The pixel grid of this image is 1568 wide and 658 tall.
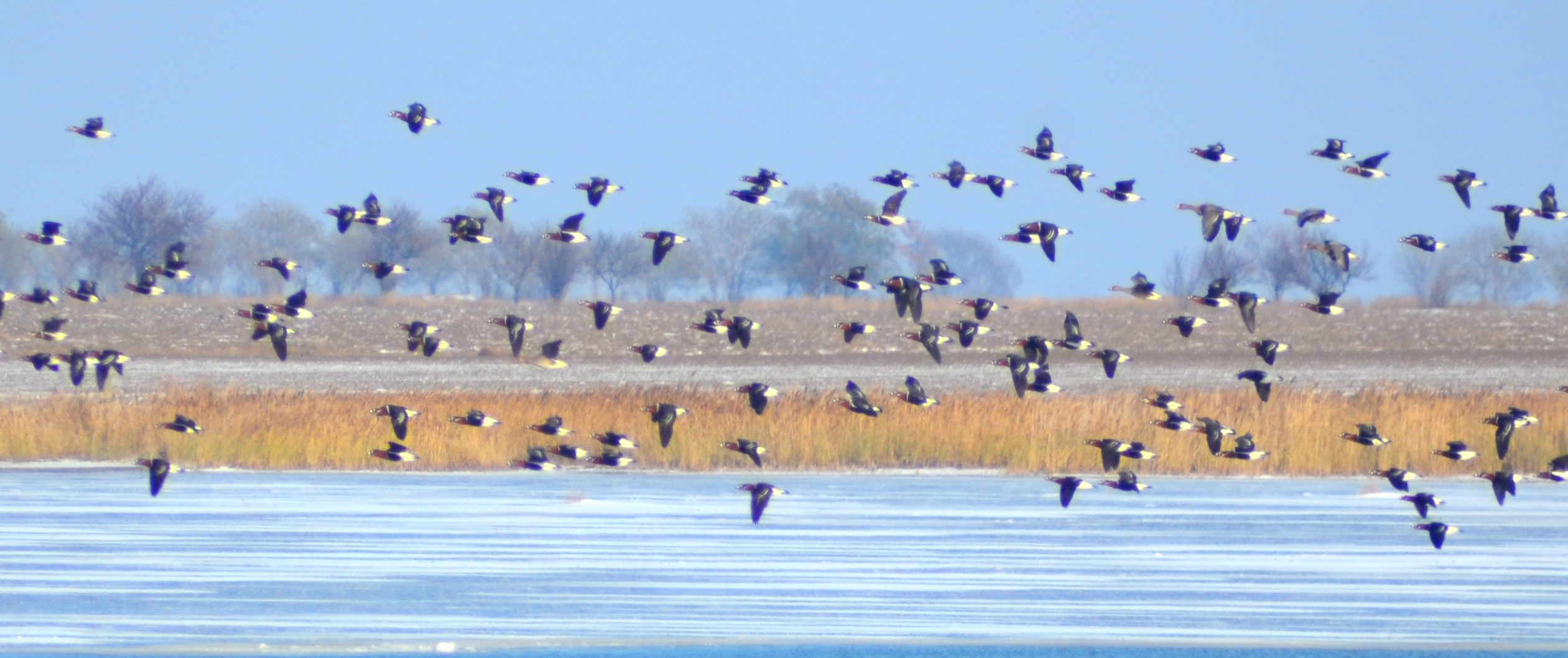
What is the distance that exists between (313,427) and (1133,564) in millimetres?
15905

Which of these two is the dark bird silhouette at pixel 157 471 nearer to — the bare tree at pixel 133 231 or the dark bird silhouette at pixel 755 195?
the dark bird silhouette at pixel 755 195

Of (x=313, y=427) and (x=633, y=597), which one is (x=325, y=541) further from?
(x=313, y=427)

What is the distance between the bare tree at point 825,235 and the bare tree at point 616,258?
35.5 ft

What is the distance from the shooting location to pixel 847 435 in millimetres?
31156

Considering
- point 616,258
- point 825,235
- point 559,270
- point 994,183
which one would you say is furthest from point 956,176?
point 825,235

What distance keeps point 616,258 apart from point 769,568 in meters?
95.8

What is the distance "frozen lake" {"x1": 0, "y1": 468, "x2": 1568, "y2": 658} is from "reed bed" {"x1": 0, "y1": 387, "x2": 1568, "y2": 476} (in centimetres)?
206

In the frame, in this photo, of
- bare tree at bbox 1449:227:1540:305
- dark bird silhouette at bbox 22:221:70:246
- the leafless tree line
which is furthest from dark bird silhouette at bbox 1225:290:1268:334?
bare tree at bbox 1449:227:1540:305

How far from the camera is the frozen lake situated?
1602 cm

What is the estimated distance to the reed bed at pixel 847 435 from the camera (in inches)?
1191

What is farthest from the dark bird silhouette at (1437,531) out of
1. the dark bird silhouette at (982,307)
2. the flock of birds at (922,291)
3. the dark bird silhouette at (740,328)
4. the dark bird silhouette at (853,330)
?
the dark bird silhouette at (740,328)

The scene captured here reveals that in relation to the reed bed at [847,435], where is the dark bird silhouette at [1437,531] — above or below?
below

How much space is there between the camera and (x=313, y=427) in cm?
3198

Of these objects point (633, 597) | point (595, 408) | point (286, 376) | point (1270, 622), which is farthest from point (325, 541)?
point (286, 376)
